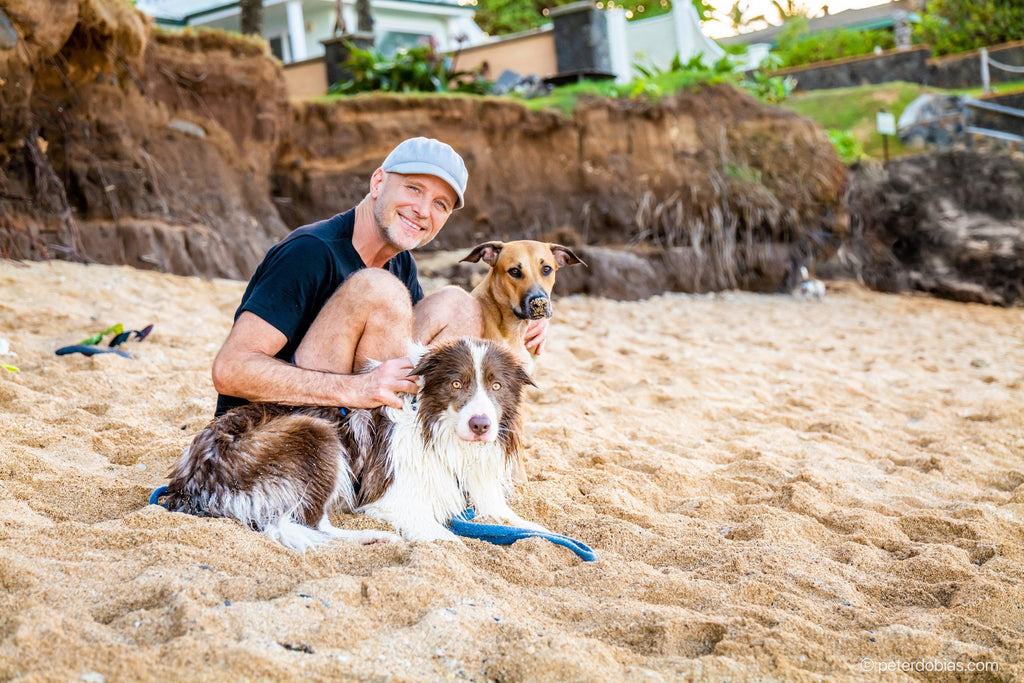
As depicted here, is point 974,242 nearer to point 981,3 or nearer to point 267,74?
point 981,3

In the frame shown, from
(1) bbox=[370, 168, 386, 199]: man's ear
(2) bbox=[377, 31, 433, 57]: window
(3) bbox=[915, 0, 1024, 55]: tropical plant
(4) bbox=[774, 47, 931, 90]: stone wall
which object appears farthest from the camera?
(2) bbox=[377, 31, 433, 57]: window

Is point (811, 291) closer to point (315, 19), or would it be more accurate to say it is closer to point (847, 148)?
point (847, 148)

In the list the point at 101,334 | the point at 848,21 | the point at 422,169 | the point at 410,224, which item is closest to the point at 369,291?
the point at 410,224

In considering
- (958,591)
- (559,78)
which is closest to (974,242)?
(559,78)

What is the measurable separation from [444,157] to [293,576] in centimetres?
203

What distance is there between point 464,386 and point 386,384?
12.7 inches

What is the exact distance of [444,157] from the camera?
153 inches

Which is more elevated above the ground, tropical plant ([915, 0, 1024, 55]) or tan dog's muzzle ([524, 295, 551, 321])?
tropical plant ([915, 0, 1024, 55])

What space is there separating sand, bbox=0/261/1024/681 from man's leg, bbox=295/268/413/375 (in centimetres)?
69

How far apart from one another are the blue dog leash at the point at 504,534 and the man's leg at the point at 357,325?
2.54ft

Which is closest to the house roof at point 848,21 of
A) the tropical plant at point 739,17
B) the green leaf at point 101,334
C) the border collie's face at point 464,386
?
the tropical plant at point 739,17

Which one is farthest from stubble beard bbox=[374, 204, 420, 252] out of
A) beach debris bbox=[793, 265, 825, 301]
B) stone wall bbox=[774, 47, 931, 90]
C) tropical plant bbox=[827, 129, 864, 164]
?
stone wall bbox=[774, 47, 931, 90]

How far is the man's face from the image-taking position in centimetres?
384

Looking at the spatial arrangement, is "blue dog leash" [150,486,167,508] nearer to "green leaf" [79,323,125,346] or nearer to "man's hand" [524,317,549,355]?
"man's hand" [524,317,549,355]
